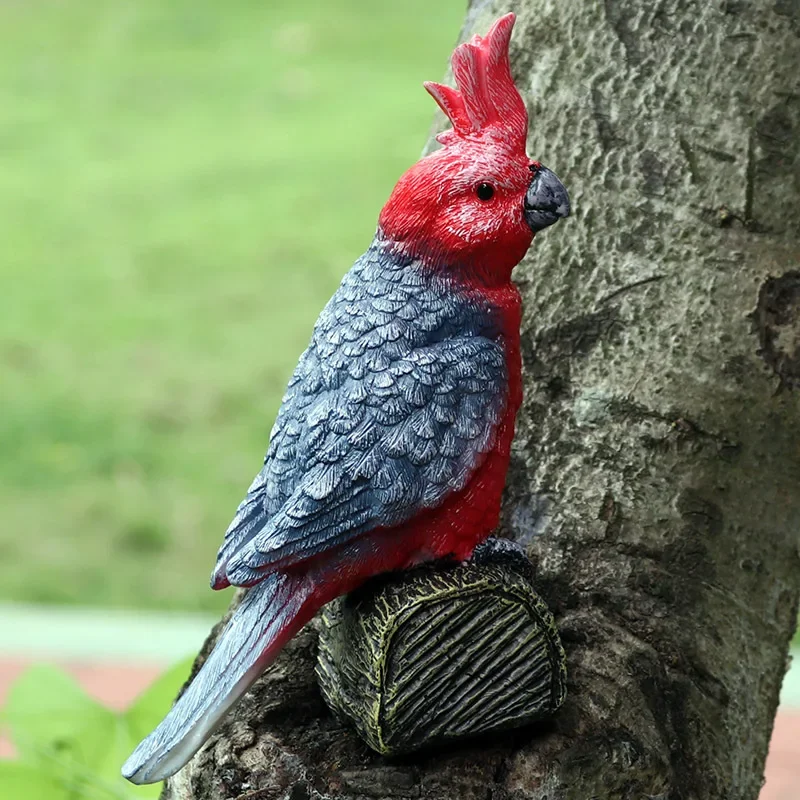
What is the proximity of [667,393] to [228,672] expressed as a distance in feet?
1.78

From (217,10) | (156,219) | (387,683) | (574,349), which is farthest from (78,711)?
(217,10)

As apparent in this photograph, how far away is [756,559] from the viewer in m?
1.17

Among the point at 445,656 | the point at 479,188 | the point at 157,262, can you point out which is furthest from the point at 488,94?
the point at 157,262

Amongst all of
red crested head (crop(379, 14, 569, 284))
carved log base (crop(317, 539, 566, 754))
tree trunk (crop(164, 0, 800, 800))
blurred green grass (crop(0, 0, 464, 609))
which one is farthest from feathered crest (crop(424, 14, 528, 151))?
blurred green grass (crop(0, 0, 464, 609))

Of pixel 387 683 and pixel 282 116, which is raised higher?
pixel 282 116

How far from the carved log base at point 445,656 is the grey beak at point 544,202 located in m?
0.31

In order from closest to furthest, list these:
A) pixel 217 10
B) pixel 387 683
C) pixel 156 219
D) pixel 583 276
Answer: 1. pixel 387 683
2. pixel 583 276
3. pixel 156 219
4. pixel 217 10

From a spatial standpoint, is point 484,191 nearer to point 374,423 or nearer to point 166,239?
point 374,423

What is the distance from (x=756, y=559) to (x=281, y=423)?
1.78 feet

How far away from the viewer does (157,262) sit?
390cm

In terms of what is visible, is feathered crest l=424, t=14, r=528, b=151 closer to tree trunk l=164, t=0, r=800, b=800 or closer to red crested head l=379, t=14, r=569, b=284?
red crested head l=379, t=14, r=569, b=284

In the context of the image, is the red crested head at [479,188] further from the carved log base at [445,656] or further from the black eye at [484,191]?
the carved log base at [445,656]

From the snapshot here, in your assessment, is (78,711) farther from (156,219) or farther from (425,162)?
(156,219)

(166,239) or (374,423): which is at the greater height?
(166,239)
